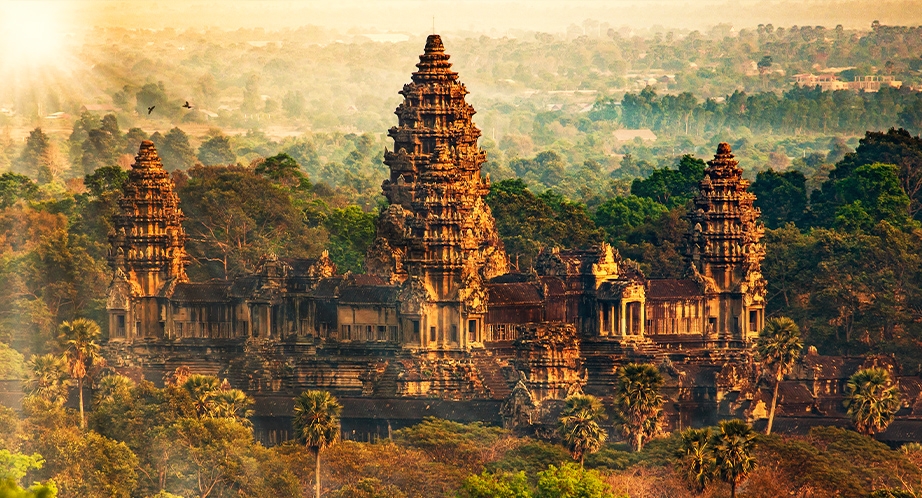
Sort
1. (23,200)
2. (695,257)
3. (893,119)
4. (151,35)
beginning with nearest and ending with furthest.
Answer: (695,257) < (151,35) < (23,200) < (893,119)

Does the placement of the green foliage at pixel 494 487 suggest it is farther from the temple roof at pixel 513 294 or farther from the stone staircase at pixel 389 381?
the temple roof at pixel 513 294

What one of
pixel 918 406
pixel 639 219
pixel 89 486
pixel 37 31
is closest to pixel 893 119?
pixel 639 219

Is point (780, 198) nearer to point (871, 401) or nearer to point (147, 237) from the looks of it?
point (147, 237)

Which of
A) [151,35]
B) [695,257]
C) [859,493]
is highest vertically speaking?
[151,35]

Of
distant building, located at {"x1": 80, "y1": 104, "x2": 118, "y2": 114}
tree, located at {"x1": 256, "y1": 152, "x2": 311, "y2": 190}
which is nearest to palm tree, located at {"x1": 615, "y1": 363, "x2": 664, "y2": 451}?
distant building, located at {"x1": 80, "y1": 104, "x2": 118, "y2": 114}

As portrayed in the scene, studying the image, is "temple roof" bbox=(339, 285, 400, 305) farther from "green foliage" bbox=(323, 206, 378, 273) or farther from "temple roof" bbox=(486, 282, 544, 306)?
"green foliage" bbox=(323, 206, 378, 273)

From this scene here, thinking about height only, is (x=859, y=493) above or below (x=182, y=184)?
below

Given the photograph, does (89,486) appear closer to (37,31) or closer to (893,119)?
(37,31)

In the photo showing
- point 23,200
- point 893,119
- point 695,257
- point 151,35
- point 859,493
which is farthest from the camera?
point 893,119
